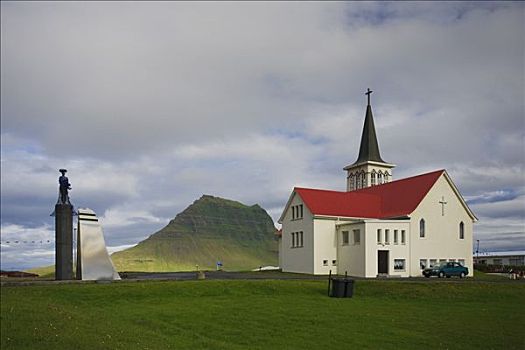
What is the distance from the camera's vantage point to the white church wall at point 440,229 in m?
49.5

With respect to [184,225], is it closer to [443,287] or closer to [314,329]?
[443,287]

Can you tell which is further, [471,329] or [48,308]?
[471,329]

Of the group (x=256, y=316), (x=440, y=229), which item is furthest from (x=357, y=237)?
(x=256, y=316)

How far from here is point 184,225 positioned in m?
172

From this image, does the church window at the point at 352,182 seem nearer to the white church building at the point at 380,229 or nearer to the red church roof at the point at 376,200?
the red church roof at the point at 376,200

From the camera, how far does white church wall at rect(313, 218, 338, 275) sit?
50.8 metres

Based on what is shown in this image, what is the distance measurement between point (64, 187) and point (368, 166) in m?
44.2

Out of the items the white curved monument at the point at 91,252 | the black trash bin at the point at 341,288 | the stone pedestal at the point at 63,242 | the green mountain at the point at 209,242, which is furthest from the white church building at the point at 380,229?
the green mountain at the point at 209,242

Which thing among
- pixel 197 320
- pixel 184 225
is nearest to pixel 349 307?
pixel 197 320

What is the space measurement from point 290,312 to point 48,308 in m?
8.96

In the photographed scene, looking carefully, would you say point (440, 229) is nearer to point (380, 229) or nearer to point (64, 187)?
point (380, 229)

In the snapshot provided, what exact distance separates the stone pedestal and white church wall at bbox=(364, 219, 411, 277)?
24867mm

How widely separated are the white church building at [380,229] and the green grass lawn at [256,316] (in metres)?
16.0

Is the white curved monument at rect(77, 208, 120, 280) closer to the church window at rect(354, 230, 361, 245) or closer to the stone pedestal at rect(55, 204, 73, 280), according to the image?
the stone pedestal at rect(55, 204, 73, 280)
